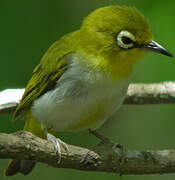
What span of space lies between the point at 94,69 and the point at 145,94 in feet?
4.87

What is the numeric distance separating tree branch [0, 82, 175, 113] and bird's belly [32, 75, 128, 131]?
725mm

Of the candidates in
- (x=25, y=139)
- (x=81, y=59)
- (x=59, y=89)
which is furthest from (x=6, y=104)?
(x=25, y=139)

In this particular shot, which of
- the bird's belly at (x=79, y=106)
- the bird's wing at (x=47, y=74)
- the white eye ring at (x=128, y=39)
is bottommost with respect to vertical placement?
the bird's belly at (x=79, y=106)

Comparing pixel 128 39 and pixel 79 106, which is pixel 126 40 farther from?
pixel 79 106

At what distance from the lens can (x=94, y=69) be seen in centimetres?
432

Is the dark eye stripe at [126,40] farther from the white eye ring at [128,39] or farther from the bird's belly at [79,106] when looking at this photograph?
the bird's belly at [79,106]

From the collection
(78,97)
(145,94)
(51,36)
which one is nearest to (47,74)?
(78,97)

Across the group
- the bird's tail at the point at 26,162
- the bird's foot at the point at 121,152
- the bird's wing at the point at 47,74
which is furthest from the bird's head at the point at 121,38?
the bird's tail at the point at 26,162

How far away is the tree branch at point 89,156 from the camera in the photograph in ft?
11.2

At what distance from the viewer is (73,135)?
21.7 feet

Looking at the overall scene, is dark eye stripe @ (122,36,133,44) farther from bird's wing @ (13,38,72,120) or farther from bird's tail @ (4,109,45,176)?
bird's tail @ (4,109,45,176)

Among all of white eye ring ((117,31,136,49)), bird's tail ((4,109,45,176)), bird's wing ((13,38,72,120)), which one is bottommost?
bird's tail ((4,109,45,176))

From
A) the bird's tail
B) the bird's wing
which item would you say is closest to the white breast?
the bird's wing

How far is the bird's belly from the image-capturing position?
4.35 m
